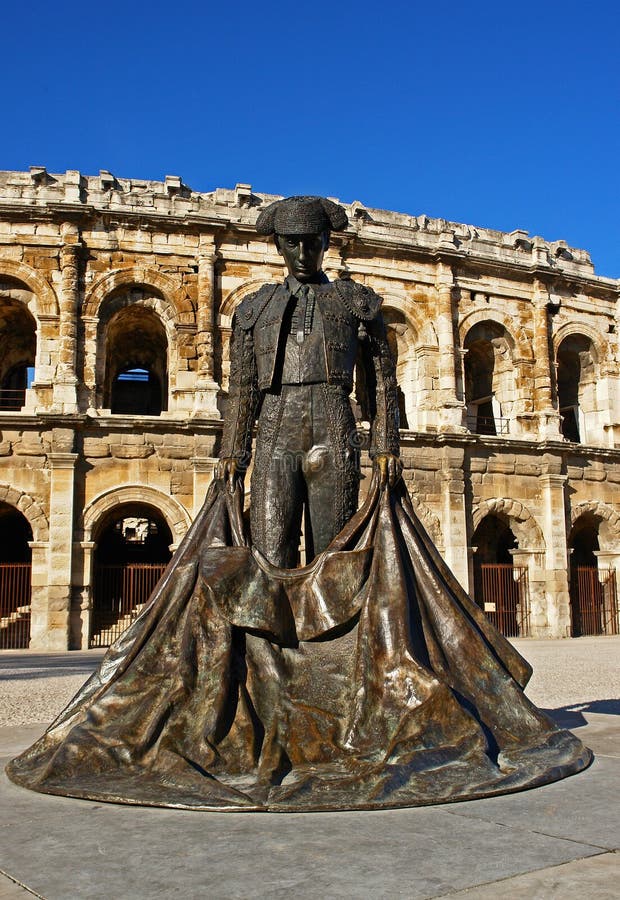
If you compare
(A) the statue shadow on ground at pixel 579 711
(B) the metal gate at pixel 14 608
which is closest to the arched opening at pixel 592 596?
(B) the metal gate at pixel 14 608

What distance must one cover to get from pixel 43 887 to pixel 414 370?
1765 cm

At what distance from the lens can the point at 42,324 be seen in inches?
675

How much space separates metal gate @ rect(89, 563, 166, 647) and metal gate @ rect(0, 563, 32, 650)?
1.36 m

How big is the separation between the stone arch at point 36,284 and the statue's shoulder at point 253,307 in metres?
13.5

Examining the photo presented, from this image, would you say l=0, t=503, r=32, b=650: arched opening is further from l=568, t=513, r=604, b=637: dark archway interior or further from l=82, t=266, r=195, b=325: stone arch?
l=568, t=513, r=604, b=637: dark archway interior

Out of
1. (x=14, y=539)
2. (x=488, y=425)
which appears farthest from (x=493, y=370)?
(x=14, y=539)

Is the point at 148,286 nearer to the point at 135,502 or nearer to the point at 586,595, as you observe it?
the point at 135,502

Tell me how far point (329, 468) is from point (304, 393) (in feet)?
→ 1.32

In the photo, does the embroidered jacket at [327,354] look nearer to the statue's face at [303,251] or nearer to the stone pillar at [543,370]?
the statue's face at [303,251]

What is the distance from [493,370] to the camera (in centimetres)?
2105

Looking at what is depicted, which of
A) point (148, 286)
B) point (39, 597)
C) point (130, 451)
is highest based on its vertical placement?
point (148, 286)

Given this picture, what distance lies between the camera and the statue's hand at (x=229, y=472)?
4.36m

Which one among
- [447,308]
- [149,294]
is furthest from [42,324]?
[447,308]

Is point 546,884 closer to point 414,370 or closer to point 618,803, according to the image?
point 618,803
